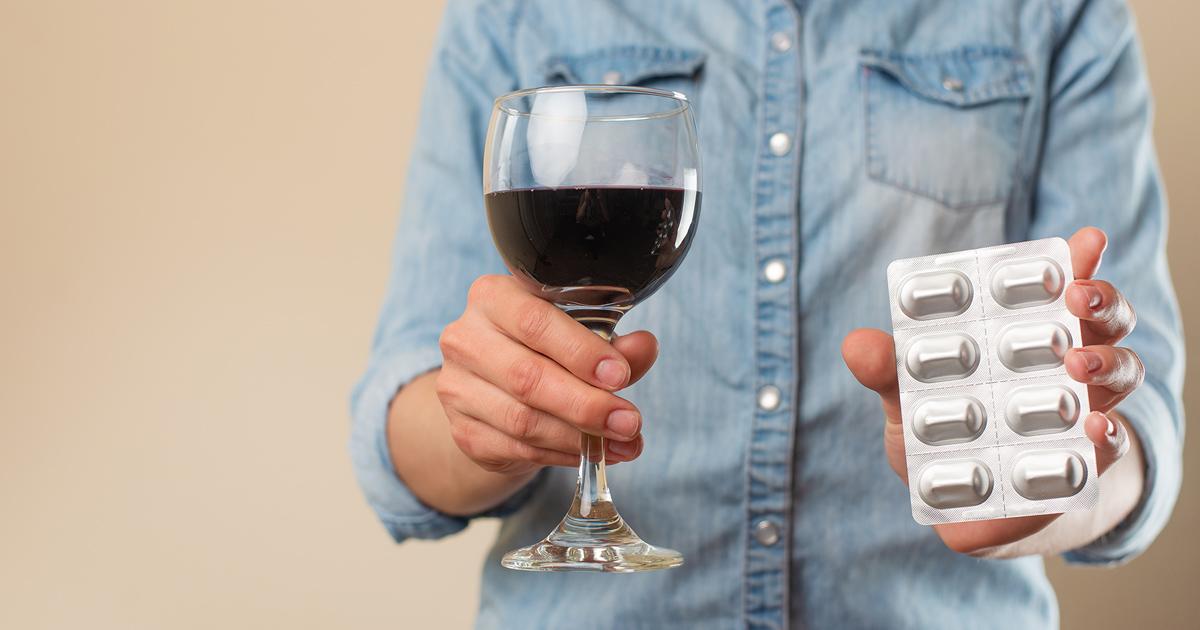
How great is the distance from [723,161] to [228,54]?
1278 millimetres

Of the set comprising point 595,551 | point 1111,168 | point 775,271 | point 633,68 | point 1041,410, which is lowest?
point 595,551

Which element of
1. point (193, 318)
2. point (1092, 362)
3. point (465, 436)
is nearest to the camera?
point (1092, 362)

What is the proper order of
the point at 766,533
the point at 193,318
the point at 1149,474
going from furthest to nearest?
the point at 193,318, the point at 766,533, the point at 1149,474

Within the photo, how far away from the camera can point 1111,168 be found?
4.32 feet

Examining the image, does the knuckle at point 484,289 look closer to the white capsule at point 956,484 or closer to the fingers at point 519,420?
the fingers at point 519,420

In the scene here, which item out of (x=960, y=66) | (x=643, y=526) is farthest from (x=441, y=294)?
(x=960, y=66)

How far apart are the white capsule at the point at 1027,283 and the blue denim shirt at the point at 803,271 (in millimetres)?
539

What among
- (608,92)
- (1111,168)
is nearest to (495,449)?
(608,92)

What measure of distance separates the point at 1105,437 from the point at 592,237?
0.37m

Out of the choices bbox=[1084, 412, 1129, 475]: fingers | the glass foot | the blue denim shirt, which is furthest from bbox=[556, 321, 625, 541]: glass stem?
the blue denim shirt

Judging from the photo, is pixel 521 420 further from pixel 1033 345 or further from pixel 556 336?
pixel 1033 345

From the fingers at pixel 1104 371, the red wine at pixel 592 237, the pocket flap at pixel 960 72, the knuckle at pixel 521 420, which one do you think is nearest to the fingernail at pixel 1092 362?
the fingers at pixel 1104 371

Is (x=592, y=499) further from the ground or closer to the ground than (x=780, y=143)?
closer to the ground

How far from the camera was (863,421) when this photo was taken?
4.17ft
